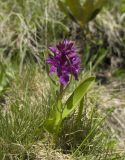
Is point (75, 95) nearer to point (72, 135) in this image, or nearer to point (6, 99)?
point (72, 135)

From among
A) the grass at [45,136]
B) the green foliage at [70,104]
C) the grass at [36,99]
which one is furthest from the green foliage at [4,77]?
the green foliage at [70,104]

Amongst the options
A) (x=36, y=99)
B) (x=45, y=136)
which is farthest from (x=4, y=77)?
(x=45, y=136)

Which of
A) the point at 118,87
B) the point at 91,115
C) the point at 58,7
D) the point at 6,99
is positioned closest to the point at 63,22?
the point at 58,7

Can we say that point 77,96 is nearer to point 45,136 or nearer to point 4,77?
point 45,136

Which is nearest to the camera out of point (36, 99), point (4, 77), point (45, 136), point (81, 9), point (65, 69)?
point (65, 69)

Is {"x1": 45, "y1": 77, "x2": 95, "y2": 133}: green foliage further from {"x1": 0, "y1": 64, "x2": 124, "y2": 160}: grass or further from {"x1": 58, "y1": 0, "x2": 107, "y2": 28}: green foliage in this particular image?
{"x1": 58, "y1": 0, "x2": 107, "y2": 28}: green foliage

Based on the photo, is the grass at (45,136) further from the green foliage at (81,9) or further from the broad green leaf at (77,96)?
the green foliage at (81,9)
